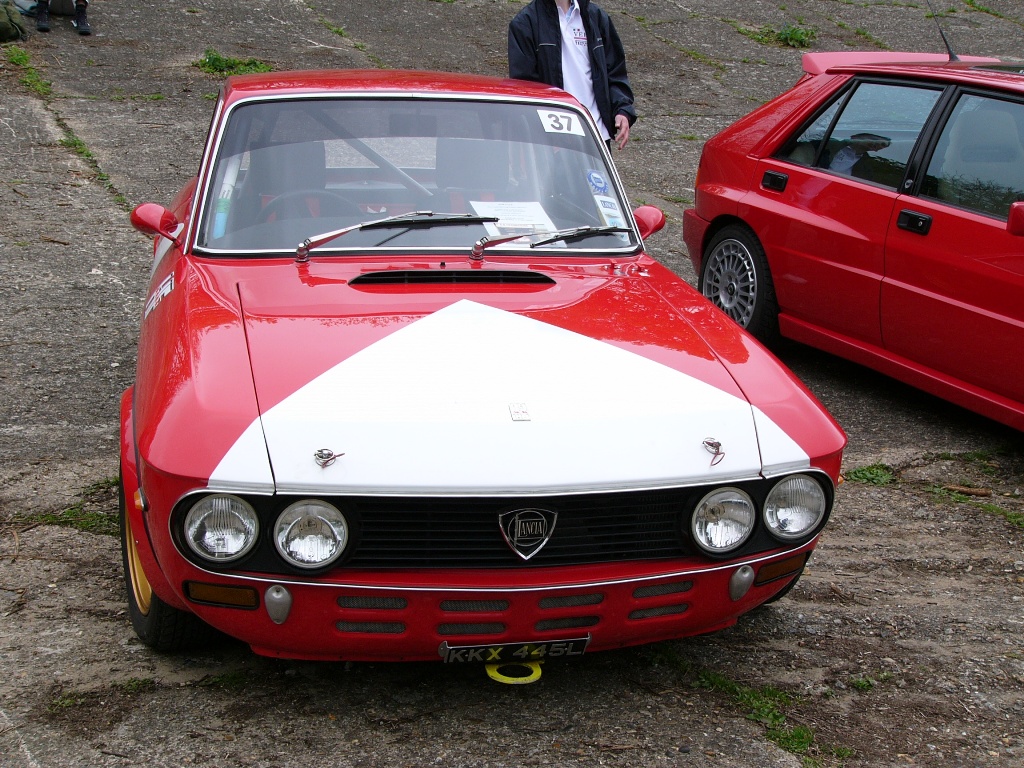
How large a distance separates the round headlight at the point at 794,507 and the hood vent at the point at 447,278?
1119 millimetres

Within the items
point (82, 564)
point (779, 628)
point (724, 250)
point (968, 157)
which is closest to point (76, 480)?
point (82, 564)

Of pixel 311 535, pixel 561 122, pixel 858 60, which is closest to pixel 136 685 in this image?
pixel 311 535

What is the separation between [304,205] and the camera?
12.5ft

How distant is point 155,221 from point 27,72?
9.30 m

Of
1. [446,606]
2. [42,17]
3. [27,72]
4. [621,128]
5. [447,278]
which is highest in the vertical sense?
[621,128]

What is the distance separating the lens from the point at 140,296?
21.3 feet

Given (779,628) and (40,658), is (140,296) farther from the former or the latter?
(779,628)

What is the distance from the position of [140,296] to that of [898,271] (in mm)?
4233

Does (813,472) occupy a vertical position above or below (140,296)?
above

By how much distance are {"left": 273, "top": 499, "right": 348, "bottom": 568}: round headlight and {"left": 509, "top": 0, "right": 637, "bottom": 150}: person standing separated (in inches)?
162

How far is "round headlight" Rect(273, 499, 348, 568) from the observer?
2.53 meters

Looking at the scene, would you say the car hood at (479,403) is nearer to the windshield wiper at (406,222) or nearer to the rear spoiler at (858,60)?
the windshield wiper at (406,222)

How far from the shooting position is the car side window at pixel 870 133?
529 cm

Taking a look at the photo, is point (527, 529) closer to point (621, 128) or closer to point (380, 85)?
point (380, 85)
